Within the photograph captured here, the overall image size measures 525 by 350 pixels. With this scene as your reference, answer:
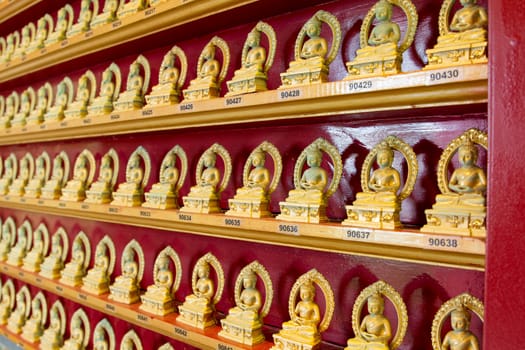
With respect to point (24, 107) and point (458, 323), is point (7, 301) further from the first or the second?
point (458, 323)

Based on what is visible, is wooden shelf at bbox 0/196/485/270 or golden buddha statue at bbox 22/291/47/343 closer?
wooden shelf at bbox 0/196/485/270

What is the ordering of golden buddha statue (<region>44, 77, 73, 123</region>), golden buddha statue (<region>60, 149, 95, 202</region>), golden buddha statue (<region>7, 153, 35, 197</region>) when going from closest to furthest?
golden buddha statue (<region>60, 149, 95, 202</region>) < golden buddha statue (<region>44, 77, 73, 123</region>) < golden buddha statue (<region>7, 153, 35, 197</region>)

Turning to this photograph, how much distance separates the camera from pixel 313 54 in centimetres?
113

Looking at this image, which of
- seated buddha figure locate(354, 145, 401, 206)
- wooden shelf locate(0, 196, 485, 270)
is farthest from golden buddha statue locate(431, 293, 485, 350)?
seated buddha figure locate(354, 145, 401, 206)

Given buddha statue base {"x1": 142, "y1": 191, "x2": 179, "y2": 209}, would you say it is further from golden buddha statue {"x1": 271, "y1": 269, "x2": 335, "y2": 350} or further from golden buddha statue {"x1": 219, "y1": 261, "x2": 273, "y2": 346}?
golden buddha statue {"x1": 271, "y1": 269, "x2": 335, "y2": 350}

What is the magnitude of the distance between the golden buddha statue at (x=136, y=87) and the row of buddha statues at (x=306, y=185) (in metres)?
0.18

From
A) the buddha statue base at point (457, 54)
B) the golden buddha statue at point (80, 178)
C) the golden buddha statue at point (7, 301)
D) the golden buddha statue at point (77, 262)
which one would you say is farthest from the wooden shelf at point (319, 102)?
the golden buddha statue at point (7, 301)

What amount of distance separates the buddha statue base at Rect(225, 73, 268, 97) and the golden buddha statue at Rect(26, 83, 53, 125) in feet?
3.82

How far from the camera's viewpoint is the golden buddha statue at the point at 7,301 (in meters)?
2.23

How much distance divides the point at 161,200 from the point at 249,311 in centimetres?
46

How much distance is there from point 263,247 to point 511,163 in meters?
0.79

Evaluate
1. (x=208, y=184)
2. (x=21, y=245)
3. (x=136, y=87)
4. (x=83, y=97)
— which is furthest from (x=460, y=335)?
(x=21, y=245)

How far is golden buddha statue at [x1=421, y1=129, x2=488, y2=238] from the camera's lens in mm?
852

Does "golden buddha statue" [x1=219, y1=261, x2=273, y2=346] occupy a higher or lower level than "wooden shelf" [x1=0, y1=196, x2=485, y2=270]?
lower
